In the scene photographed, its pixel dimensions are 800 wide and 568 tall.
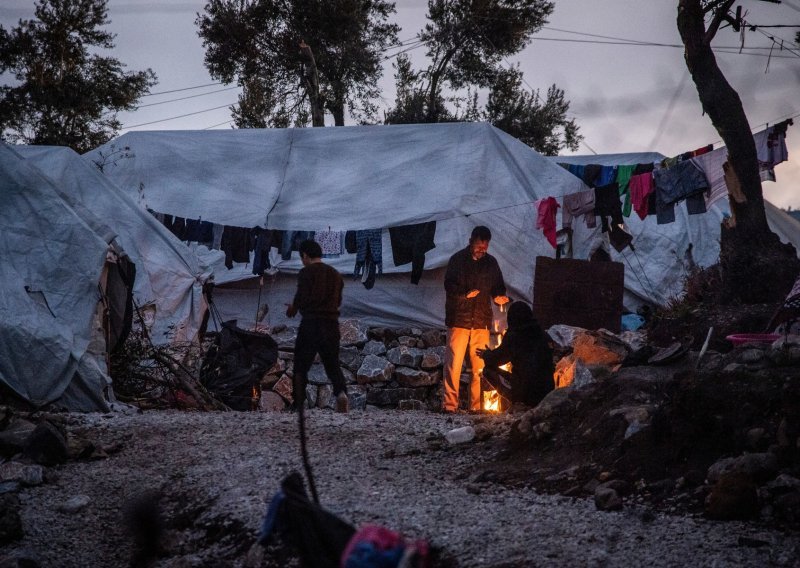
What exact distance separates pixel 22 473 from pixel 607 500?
3.94 m

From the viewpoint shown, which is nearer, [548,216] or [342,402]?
[342,402]

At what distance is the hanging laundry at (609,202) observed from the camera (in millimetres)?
11289

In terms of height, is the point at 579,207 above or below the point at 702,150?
below

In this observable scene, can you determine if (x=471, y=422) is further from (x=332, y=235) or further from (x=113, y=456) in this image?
(x=332, y=235)

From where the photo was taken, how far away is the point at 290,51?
882 inches

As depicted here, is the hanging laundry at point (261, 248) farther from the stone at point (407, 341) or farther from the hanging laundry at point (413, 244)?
the stone at point (407, 341)

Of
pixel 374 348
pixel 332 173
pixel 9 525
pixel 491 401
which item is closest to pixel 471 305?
pixel 491 401

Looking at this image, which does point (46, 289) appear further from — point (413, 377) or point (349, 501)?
point (349, 501)

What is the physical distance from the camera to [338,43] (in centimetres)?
2261

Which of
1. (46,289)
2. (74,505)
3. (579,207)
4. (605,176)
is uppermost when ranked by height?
(605,176)

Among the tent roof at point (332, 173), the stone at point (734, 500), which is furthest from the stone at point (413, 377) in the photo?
the stone at point (734, 500)

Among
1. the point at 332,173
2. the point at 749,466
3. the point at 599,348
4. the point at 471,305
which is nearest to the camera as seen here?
the point at 749,466

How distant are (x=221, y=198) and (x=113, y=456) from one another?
741cm

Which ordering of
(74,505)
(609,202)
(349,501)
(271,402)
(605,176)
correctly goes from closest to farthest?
(349,501)
(74,505)
(609,202)
(271,402)
(605,176)
